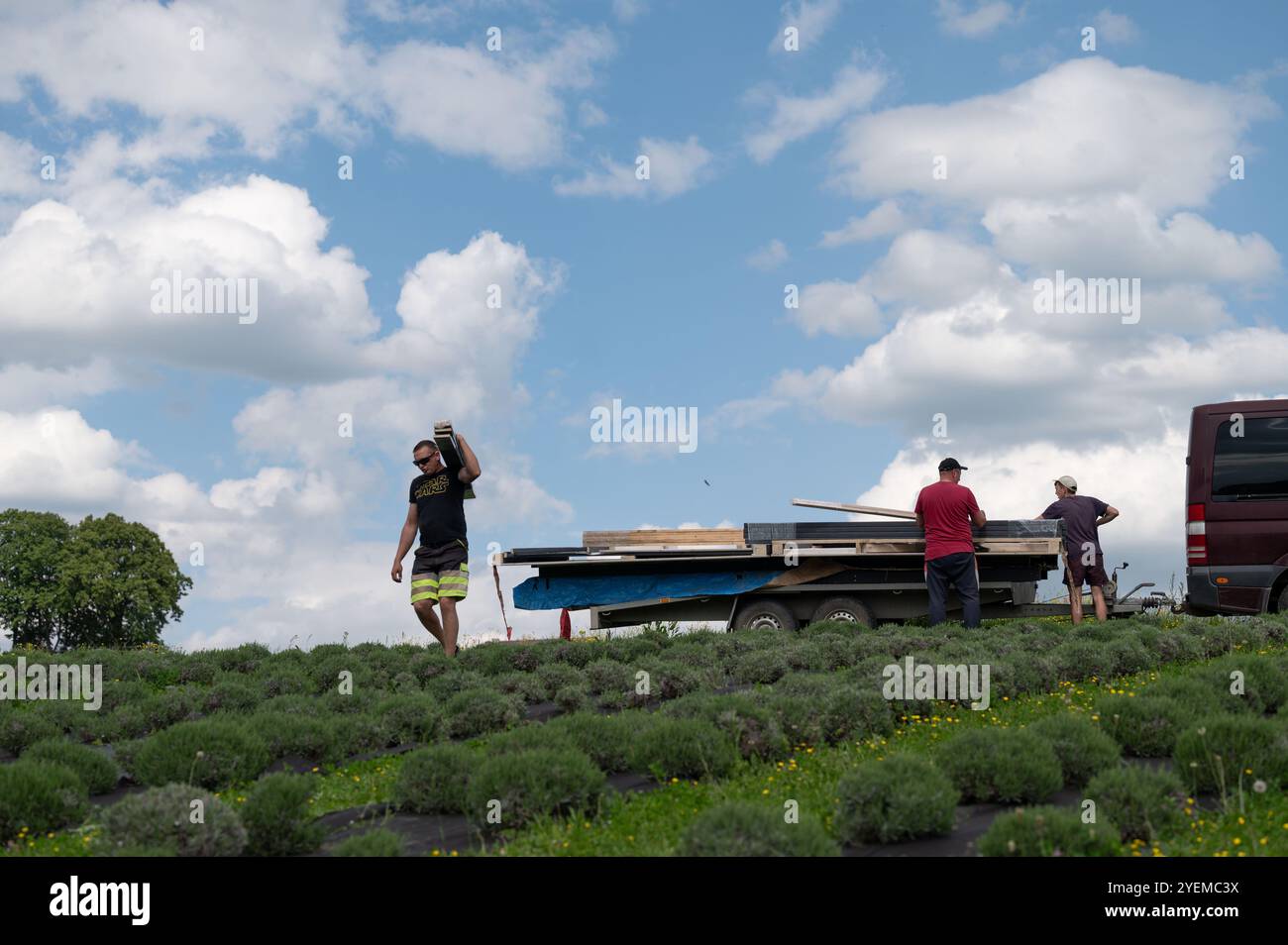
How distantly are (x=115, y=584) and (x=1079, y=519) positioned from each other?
37444 mm

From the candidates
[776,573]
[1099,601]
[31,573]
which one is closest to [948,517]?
[776,573]

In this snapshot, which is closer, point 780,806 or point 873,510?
point 780,806

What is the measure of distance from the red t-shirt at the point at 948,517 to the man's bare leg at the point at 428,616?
6122 millimetres

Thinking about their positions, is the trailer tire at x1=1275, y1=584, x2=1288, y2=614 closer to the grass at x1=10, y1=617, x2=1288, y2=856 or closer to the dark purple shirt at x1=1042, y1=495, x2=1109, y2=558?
the dark purple shirt at x1=1042, y1=495, x2=1109, y2=558

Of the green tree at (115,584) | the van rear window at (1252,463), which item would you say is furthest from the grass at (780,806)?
the green tree at (115,584)

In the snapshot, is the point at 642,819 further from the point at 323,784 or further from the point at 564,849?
the point at 323,784

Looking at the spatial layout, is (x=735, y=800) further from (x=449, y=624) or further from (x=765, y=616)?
(x=765, y=616)

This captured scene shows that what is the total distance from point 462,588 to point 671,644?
2537 mm

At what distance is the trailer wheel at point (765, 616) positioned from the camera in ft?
51.9

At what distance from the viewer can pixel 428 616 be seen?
40.5ft

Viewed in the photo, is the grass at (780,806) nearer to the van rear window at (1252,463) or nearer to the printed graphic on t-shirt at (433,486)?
the printed graphic on t-shirt at (433,486)


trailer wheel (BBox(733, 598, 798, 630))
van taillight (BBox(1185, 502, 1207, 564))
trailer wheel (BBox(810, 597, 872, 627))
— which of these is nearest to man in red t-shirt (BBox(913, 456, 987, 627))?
trailer wheel (BBox(810, 597, 872, 627))
